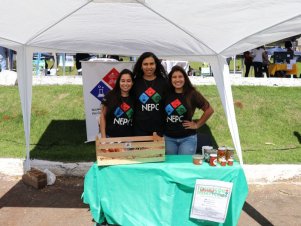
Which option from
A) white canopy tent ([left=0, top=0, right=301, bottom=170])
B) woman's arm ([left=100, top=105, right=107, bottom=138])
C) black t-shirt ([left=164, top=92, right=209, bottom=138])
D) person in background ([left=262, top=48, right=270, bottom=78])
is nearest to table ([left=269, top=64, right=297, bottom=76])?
person in background ([left=262, top=48, right=270, bottom=78])

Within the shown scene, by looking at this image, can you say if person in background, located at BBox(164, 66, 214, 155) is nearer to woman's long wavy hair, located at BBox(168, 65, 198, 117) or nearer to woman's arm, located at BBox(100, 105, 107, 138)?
woman's long wavy hair, located at BBox(168, 65, 198, 117)

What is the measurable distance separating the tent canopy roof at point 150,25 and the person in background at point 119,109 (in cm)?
91

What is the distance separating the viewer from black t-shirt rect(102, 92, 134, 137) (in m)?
4.60

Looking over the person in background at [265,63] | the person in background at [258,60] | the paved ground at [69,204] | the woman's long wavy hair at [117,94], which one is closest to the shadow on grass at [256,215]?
the paved ground at [69,204]

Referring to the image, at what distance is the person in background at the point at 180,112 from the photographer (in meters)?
4.60

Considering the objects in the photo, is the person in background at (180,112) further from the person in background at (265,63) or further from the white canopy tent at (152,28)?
the person in background at (265,63)

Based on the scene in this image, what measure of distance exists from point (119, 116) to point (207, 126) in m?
3.97

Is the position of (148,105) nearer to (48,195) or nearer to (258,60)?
(48,195)

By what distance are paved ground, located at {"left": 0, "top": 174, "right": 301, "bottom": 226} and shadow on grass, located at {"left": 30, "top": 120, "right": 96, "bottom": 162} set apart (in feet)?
1.76

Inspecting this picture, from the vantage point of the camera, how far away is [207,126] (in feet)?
27.2

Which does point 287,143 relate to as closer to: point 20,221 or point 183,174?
point 183,174

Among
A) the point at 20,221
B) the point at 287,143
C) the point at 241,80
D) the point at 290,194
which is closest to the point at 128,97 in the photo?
the point at 20,221

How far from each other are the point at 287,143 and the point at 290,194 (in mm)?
2115

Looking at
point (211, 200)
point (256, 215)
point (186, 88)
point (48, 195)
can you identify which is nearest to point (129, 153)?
point (211, 200)
